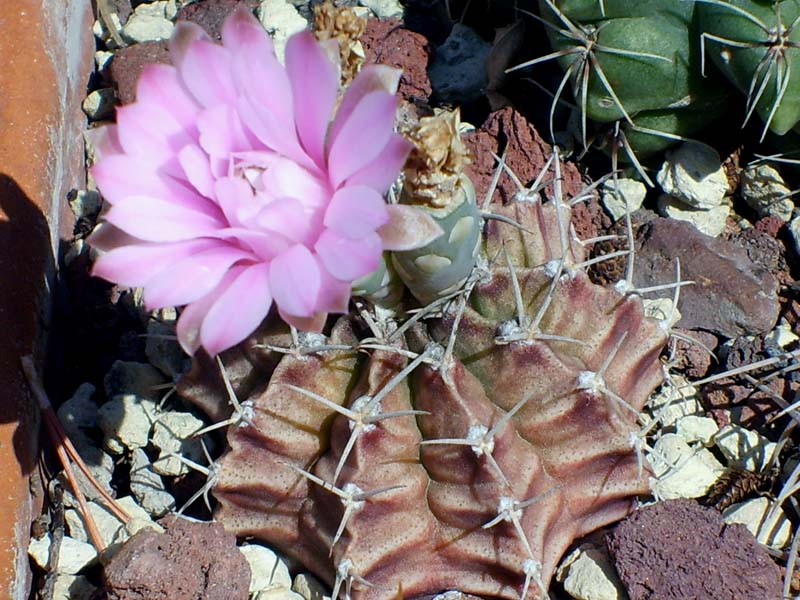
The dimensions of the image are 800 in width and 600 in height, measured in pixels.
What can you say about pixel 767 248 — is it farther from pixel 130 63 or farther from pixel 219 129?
pixel 130 63

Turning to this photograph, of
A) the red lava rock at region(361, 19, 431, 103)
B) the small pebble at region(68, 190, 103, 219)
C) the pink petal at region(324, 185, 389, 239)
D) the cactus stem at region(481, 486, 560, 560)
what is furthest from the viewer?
the red lava rock at region(361, 19, 431, 103)

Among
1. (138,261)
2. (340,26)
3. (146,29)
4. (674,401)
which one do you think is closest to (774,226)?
(674,401)

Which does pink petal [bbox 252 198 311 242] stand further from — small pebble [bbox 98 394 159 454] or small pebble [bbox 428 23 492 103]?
small pebble [bbox 428 23 492 103]

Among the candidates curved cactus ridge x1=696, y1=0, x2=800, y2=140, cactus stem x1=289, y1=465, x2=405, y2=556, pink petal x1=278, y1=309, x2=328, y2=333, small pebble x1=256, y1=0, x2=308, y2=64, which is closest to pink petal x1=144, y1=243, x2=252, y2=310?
pink petal x1=278, y1=309, x2=328, y2=333

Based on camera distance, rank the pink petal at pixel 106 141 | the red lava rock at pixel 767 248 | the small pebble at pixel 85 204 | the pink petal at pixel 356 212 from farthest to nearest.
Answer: the small pebble at pixel 85 204, the red lava rock at pixel 767 248, the pink petal at pixel 106 141, the pink petal at pixel 356 212

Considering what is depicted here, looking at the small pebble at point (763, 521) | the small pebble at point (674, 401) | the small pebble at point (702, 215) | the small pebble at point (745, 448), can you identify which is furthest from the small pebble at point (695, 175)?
the small pebble at point (763, 521)

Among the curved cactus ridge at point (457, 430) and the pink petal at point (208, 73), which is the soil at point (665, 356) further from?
the pink petal at point (208, 73)

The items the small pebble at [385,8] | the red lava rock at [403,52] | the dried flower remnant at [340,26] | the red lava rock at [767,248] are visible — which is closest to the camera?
the dried flower remnant at [340,26]
